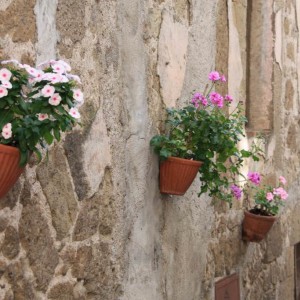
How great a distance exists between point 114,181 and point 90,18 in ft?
2.03

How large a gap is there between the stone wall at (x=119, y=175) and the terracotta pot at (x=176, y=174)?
49mm

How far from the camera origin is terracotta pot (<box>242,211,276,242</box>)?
3253 mm

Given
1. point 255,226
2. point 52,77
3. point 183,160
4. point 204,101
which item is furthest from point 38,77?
point 255,226

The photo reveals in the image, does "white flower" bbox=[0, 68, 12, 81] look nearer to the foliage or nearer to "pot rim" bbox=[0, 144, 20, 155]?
"pot rim" bbox=[0, 144, 20, 155]

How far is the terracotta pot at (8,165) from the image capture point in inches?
49.9

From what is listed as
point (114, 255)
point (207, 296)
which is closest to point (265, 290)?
point (207, 296)

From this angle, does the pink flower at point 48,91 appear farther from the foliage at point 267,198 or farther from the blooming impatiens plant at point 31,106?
the foliage at point 267,198

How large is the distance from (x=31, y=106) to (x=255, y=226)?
7.36 feet

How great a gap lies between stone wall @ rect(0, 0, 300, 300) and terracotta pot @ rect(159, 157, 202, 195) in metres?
0.05

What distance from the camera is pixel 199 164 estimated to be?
2.26 metres

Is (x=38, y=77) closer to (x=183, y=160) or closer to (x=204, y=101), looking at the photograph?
(x=183, y=160)

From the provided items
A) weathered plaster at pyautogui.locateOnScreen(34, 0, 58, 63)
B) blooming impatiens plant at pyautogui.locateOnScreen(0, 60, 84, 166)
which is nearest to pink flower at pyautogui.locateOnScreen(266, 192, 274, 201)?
weathered plaster at pyautogui.locateOnScreen(34, 0, 58, 63)

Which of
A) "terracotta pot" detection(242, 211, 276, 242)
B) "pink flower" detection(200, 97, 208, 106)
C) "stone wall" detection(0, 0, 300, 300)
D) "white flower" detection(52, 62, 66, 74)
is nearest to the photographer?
"white flower" detection(52, 62, 66, 74)

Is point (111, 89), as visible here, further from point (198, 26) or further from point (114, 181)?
point (198, 26)
